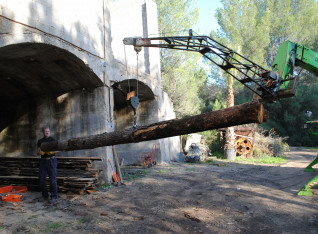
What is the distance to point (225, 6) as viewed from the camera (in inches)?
1195

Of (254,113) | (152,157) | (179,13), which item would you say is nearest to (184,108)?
(179,13)

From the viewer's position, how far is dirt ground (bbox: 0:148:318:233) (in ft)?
15.5

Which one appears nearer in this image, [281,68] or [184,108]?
[281,68]

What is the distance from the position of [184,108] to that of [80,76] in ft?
58.7

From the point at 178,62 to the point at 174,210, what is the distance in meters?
21.6

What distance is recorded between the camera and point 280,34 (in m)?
29.9

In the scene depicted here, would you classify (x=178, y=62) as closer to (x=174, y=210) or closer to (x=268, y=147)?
(x=268, y=147)

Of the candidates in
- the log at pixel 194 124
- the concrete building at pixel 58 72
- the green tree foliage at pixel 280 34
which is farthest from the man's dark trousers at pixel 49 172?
the green tree foliage at pixel 280 34

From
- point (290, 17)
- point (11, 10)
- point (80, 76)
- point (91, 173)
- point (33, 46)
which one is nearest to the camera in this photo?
point (11, 10)

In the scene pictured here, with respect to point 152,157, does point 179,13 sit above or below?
above

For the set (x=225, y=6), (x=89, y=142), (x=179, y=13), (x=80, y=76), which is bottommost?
(x=89, y=142)

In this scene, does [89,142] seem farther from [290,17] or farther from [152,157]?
[290,17]

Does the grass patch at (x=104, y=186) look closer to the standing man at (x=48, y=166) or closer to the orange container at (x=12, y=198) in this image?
the standing man at (x=48, y=166)

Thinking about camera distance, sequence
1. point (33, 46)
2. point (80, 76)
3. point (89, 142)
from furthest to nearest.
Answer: point (80, 76)
point (33, 46)
point (89, 142)
